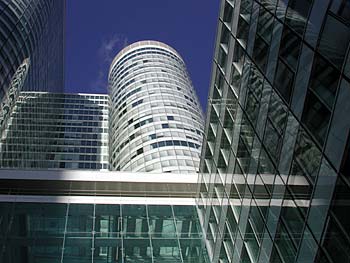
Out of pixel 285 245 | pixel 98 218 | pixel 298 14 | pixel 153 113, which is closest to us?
pixel 298 14

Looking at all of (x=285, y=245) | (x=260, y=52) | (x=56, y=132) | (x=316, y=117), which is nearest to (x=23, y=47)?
(x=56, y=132)

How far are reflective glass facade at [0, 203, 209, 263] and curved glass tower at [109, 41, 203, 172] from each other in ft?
115

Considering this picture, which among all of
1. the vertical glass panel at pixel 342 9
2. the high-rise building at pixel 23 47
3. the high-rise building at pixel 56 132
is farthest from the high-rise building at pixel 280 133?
the high-rise building at pixel 56 132

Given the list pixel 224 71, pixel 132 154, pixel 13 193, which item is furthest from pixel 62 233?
pixel 132 154

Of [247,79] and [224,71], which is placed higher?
[224,71]

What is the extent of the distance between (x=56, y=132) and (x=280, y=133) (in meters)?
78.2

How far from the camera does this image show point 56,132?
301ft

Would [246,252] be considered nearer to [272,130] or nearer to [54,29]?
[272,130]

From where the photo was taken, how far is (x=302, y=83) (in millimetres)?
15578

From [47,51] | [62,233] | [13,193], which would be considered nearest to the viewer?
[62,233]

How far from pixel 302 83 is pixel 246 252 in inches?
334

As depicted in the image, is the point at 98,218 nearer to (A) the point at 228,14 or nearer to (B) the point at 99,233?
(B) the point at 99,233

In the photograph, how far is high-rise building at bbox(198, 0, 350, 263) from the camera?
13.3 m

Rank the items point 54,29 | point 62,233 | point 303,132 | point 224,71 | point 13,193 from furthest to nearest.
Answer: point 54,29 → point 13,193 → point 62,233 → point 224,71 → point 303,132
